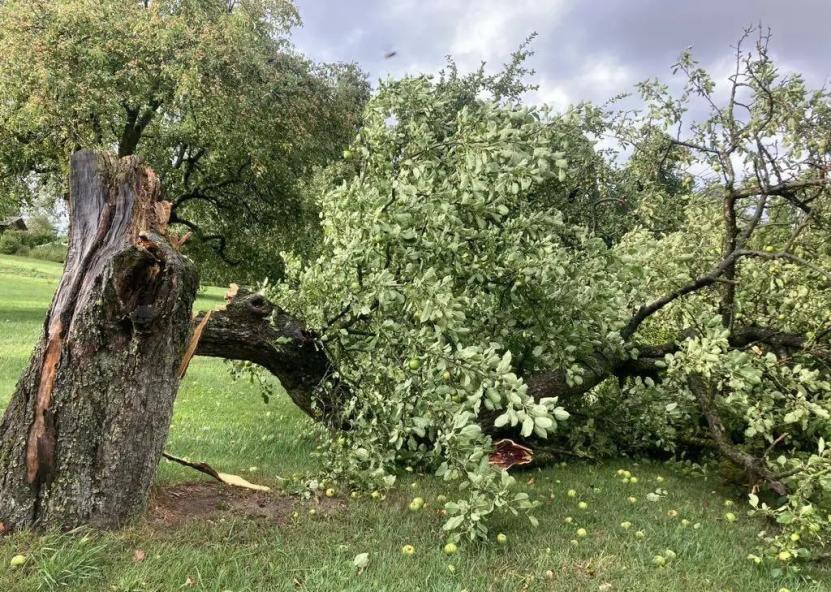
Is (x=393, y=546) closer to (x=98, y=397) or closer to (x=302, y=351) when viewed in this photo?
(x=98, y=397)


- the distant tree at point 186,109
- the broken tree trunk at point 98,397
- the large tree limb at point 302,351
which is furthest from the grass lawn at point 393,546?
the distant tree at point 186,109

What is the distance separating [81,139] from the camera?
1251cm

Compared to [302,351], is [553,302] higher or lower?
higher

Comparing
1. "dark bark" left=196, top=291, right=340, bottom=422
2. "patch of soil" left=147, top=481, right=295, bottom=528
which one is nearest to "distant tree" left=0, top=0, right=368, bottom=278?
"dark bark" left=196, top=291, right=340, bottom=422

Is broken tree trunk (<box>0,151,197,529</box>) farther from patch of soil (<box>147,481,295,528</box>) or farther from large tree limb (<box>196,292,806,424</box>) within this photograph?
large tree limb (<box>196,292,806,424</box>)

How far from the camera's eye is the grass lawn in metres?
3.18

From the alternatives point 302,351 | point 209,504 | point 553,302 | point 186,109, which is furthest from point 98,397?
point 186,109

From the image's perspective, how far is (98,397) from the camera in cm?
349

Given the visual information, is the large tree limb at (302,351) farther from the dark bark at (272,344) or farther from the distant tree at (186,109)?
the distant tree at (186,109)

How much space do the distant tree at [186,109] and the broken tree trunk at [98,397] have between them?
965 centimetres

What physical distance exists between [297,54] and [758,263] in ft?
52.3

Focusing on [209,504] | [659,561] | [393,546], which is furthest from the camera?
[209,504]

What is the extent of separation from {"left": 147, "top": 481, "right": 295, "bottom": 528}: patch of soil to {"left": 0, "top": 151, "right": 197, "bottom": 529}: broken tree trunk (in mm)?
301

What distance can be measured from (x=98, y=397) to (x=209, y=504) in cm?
122
